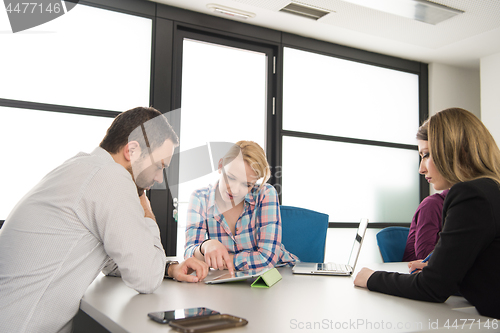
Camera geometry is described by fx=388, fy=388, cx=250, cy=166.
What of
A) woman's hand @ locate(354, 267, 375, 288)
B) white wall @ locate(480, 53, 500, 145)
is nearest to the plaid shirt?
woman's hand @ locate(354, 267, 375, 288)

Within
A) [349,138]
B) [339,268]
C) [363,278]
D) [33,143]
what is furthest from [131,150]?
[349,138]

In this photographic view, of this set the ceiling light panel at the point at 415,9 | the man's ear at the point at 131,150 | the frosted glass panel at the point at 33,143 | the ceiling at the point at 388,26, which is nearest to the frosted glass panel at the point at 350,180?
the ceiling at the point at 388,26

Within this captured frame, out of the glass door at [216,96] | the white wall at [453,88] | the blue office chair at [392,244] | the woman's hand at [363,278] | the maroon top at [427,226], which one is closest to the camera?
the woman's hand at [363,278]

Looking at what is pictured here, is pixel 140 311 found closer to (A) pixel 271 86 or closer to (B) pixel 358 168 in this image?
(A) pixel 271 86

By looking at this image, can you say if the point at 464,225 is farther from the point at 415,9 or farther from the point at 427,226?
the point at 415,9

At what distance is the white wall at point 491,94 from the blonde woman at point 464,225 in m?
3.55

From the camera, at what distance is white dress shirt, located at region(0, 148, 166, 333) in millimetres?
1088

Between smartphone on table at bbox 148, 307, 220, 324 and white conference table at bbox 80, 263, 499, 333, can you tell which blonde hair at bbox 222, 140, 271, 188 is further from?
smartphone on table at bbox 148, 307, 220, 324

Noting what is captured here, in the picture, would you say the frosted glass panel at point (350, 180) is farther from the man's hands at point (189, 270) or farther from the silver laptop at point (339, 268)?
the man's hands at point (189, 270)

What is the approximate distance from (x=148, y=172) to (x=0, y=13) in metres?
2.12

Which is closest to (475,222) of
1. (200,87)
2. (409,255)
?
(409,255)

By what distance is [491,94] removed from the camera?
420 cm

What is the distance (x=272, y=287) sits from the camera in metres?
1.32

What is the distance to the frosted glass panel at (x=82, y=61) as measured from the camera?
276cm
